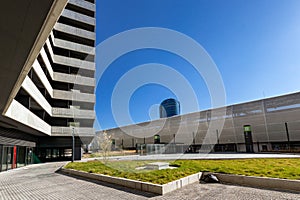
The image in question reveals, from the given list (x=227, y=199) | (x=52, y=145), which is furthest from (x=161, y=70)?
(x=52, y=145)

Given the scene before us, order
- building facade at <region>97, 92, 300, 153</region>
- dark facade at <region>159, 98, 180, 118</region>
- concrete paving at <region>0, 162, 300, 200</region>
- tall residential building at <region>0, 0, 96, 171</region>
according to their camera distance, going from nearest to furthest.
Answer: concrete paving at <region>0, 162, 300, 200</region>, tall residential building at <region>0, 0, 96, 171</region>, building facade at <region>97, 92, 300, 153</region>, dark facade at <region>159, 98, 180, 118</region>

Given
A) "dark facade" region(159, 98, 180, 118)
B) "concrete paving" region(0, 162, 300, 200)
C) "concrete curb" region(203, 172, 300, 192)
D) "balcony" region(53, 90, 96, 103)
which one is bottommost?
"concrete paving" region(0, 162, 300, 200)

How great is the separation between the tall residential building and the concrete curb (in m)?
24.4

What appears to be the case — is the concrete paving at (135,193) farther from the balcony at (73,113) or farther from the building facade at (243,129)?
the building facade at (243,129)

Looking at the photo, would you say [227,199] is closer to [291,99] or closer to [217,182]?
[217,182]

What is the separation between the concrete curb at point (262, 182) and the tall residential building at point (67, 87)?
80.2ft

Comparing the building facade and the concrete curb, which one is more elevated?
the building facade

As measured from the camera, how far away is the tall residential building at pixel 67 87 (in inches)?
1182

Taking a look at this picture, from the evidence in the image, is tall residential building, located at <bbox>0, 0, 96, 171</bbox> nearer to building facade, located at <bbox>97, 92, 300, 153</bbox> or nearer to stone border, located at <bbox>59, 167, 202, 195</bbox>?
building facade, located at <bbox>97, 92, 300, 153</bbox>

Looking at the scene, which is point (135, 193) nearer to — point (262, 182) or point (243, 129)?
point (262, 182)

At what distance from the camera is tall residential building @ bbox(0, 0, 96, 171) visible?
98.5 ft

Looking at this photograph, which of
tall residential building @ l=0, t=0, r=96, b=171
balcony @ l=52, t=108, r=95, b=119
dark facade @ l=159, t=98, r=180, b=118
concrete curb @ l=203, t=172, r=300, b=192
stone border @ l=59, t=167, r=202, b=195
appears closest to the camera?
concrete curb @ l=203, t=172, r=300, b=192

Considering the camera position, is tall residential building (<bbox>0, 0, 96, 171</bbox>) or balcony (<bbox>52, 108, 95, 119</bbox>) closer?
tall residential building (<bbox>0, 0, 96, 171</bbox>)

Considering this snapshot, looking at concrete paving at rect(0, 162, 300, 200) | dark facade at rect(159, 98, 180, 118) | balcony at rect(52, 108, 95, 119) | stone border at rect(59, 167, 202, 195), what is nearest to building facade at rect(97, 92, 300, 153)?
balcony at rect(52, 108, 95, 119)
